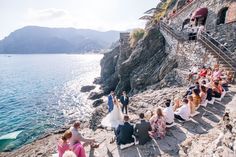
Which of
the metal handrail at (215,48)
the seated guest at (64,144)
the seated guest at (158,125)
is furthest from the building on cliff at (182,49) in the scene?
the seated guest at (64,144)

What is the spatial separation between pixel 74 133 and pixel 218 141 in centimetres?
609

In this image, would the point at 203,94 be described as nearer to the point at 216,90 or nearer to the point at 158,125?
the point at 216,90

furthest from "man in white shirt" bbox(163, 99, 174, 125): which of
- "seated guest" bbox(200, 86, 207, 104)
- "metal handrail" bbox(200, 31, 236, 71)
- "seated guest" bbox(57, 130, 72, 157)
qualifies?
"metal handrail" bbox(200, 31, 236, 71)

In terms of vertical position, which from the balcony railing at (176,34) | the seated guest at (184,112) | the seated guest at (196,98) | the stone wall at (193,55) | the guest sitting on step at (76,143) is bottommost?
the guest sitting on step at (76,143)

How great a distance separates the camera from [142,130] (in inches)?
418

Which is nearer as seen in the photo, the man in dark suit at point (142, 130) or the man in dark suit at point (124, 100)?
the man in dark suit at point (142, 130)

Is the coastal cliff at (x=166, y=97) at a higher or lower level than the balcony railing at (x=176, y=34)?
lower

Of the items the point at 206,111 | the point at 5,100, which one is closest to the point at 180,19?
the point at 206,111

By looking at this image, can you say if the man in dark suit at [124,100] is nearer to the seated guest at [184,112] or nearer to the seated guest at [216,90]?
the seated guest at [184,112]

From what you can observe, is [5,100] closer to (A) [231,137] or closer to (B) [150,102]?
(B) [150,102]

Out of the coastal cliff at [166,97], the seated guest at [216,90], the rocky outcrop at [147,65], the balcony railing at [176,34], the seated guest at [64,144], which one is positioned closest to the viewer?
the coastal cliff at [166,97]

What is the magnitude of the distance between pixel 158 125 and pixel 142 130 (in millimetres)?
991

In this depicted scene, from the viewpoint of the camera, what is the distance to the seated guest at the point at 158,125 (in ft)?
36.3

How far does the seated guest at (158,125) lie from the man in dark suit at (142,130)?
1.62 feet
